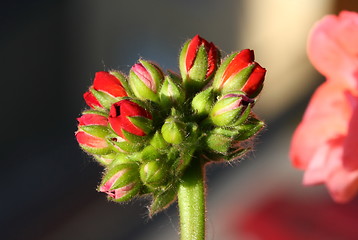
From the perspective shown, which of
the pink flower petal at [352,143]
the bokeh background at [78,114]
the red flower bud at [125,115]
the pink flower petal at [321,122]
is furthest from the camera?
the bokeh background at [78,114]

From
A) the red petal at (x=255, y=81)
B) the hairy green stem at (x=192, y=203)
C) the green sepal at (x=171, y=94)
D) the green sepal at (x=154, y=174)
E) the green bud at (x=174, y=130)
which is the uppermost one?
the green sepal at (x=171, y=94)

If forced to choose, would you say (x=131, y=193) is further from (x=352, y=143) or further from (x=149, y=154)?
(x=352, y=143)

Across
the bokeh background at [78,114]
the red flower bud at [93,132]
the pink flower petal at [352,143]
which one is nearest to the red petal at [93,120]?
the red flower bud at [93,132]

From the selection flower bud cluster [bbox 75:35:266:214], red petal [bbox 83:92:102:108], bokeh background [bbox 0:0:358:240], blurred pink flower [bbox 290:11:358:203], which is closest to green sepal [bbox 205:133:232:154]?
flower bud cluster [bbox 75:35:266:214]

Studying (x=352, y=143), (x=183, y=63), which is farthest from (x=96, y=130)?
(x=352, y=143)

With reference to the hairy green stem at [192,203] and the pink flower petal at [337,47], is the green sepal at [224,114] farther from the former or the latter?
the pink flower petal at [337,47]

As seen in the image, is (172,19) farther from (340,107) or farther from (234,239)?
(340,107)

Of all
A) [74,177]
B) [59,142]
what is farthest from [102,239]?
[59,142]
